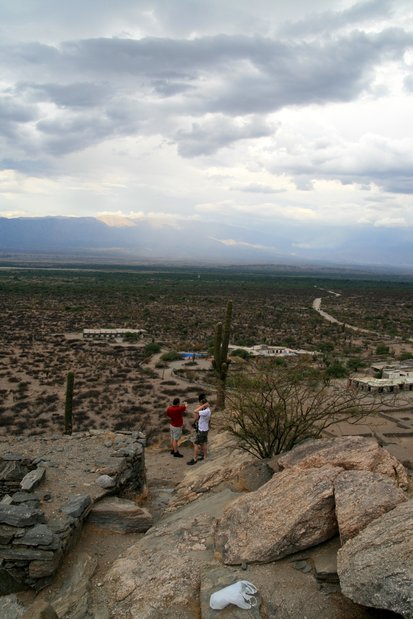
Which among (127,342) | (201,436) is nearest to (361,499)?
(201,436)

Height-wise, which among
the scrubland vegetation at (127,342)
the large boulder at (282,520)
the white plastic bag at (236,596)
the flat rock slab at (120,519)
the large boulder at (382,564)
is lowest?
the scrubland vegetation at (127,342)

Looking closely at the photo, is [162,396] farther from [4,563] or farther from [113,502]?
[4,563]

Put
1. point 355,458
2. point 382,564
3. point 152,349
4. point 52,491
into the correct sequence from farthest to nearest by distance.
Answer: point 152,349, point 52,491, point 355,458, point 382,564

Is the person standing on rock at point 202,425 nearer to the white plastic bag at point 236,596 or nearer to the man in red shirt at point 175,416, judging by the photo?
the man in red shirt at point 175,416

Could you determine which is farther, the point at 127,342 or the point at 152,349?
the point at 127,342

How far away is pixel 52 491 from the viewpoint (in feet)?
30.8

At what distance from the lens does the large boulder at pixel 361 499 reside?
5770 mm

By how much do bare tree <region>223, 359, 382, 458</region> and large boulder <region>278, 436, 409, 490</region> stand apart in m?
2.00

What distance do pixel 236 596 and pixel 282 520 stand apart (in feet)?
4.16

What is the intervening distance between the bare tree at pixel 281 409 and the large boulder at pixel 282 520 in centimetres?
307

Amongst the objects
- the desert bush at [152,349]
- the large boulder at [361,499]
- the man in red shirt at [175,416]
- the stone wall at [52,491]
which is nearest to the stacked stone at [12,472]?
the stone wall at [52,491]

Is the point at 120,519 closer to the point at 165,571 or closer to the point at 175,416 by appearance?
the point at 165,571

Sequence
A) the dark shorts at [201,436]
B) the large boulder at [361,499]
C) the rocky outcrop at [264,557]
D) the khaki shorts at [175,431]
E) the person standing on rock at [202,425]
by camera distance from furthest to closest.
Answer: the khaki shorts at [175,431] → the dark shorts at [201,436] → the person standing on rock at [202,425] → the large boulder at [361,499] → the rocky outcrop at [264,557]

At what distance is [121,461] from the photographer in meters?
10.8
